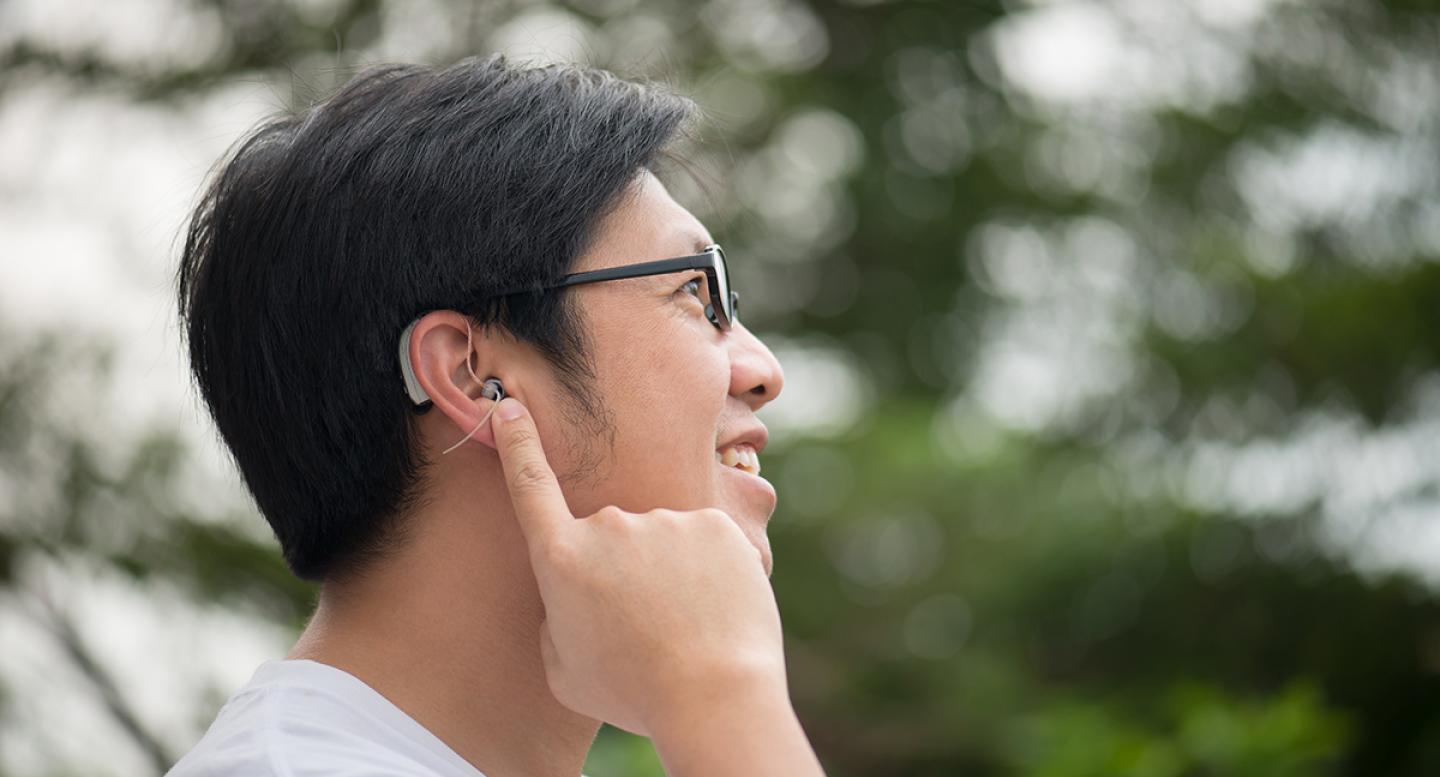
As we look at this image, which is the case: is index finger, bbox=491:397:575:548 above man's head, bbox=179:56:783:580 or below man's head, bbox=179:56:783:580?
below

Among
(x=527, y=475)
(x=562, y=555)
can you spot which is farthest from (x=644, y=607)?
(x=527, y=475)

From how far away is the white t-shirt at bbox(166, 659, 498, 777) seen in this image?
1470mm

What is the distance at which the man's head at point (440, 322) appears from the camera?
5.54 feet

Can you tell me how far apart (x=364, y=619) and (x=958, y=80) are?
5.31m

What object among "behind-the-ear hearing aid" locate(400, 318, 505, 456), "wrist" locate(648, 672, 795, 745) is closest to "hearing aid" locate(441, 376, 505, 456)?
"behind-the-ear hearing aid" locate(400, 318, 505, 456)

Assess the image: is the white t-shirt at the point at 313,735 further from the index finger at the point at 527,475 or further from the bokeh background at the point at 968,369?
the bokeh background at the point at 968,369

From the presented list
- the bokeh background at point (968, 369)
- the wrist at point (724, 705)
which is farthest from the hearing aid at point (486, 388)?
the bokeh background at point (968, 369)

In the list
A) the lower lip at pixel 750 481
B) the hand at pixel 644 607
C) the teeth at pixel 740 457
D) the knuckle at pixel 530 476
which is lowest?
the hand at pixel 644 607

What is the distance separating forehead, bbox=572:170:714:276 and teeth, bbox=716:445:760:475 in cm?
22

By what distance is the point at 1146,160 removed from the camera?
6531 mm

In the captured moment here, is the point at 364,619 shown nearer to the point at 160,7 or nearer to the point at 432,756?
the point at 432,756

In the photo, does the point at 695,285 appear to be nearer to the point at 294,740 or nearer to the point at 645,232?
the point at 645,232

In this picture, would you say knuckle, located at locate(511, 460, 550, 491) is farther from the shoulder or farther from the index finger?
the shoulder

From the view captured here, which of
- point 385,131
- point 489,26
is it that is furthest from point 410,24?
point 385,131
